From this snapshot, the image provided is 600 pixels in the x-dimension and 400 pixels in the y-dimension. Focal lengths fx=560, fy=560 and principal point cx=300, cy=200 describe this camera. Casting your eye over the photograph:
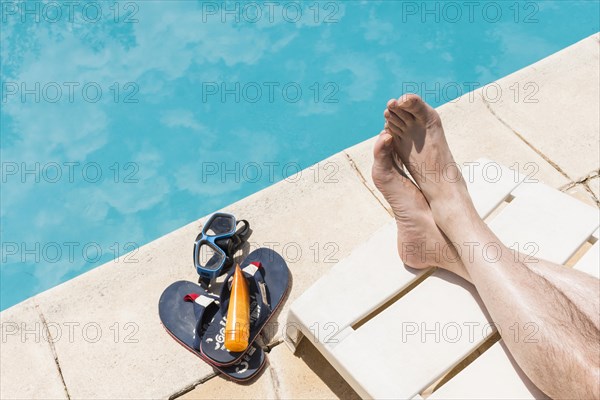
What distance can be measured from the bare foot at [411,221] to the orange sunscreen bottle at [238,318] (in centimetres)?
56

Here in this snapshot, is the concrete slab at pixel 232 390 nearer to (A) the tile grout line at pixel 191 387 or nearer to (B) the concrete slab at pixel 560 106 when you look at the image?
(A) the tile grout line at pixel 191 387

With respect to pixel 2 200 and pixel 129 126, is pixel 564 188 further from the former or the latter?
pixel 2 200

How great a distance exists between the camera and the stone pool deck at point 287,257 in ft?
6.37

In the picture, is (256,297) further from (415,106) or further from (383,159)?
(415,106)

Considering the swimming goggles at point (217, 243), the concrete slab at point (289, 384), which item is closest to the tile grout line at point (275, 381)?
the concrete slab at point (289, 384)

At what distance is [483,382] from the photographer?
1.58 m

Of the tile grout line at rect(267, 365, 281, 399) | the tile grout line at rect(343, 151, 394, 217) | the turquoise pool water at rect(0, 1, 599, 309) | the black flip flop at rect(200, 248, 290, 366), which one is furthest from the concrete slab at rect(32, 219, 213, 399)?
the tile grout line at rect(343, 151, 394, 217)

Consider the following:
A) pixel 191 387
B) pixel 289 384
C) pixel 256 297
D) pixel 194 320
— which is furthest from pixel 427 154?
pixel 191 387

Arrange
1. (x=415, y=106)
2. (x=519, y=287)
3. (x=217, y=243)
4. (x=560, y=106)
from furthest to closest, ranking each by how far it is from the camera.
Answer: (x=560, y=106)
(x=217, y=243)
(x=415, y=106)
(x=519, y=287)

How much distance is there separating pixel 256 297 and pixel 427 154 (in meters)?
0.79

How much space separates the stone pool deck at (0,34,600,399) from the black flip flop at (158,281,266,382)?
0.15 feet

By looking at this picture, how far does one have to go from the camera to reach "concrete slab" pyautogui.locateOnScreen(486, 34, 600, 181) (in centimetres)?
257

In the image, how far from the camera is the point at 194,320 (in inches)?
80.3

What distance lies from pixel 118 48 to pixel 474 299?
2.69 metres
